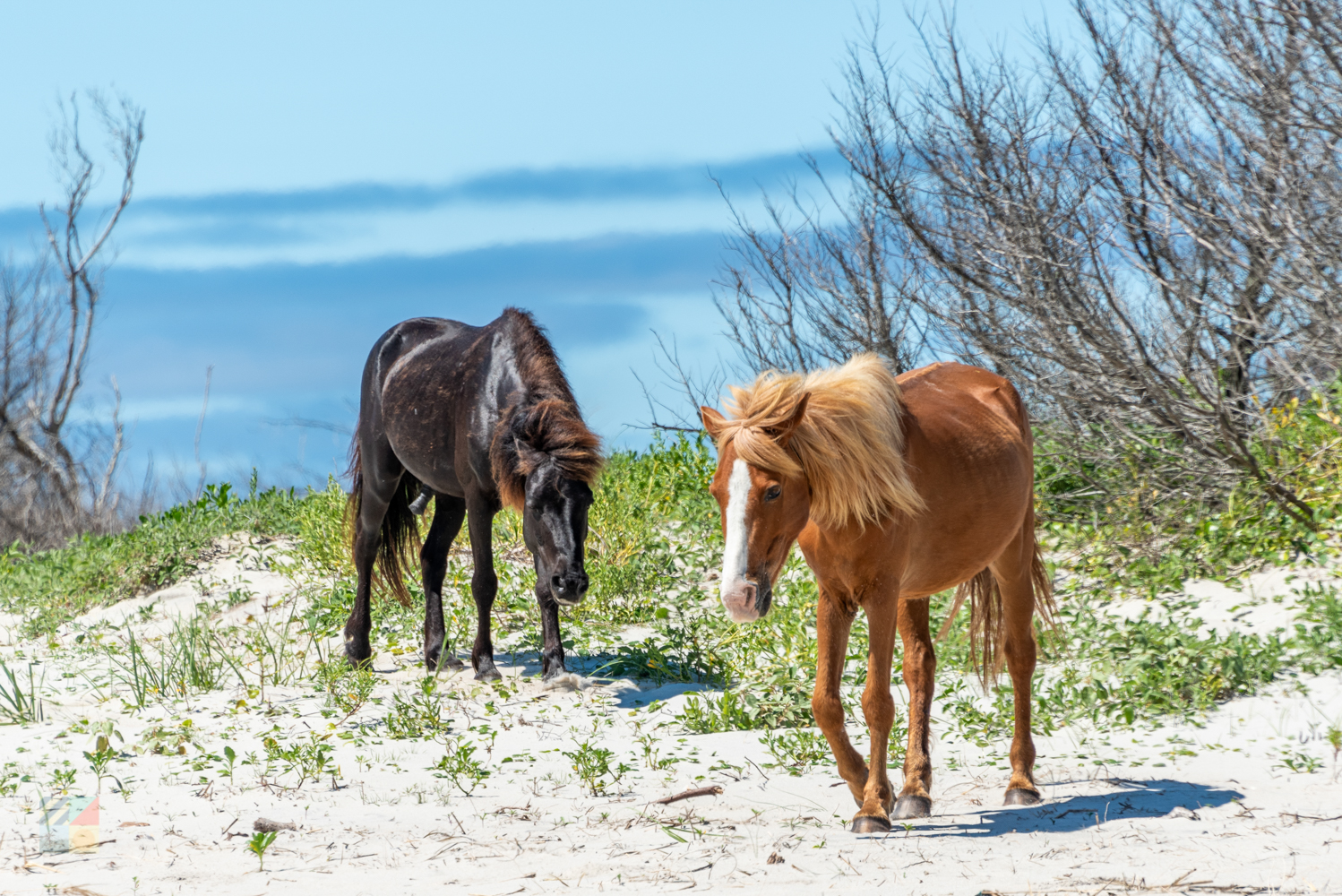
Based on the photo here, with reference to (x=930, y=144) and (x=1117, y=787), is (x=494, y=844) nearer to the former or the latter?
(x=1117, y=787)

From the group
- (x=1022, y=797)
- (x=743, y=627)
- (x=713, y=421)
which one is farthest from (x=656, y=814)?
(x=743, y=627)

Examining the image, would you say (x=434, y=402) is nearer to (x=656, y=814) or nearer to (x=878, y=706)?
(x=656, y=814)

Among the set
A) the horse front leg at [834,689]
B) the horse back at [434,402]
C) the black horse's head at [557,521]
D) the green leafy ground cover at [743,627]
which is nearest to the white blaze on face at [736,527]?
A: the horse front leg at [834,689]

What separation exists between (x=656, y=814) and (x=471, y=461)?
10.0 feet

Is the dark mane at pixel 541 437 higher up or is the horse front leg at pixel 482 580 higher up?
the dark mane at pixel 541 437

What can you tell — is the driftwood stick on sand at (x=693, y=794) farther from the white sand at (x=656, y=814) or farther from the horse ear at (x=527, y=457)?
the horse ear at (x=527, y=457)

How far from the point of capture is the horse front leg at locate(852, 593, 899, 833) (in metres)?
3.99

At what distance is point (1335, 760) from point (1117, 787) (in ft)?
3.93

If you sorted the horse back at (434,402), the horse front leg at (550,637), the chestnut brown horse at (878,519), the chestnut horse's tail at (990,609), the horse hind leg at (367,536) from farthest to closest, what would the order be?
the horse hind leg at (367,536)
the horse back at (434,402)
the horse front leg at (550,637)
the chestnut horse's tail at (990,609)
the chestnut brown horse at (878,519)

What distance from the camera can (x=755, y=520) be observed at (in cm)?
355

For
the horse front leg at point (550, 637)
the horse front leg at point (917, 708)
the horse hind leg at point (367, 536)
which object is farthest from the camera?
the horse hind leg at point (367, 536)

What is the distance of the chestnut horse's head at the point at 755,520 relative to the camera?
11.4 ft

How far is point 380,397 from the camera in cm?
802

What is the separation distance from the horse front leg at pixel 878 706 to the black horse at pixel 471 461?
2.42 metres
